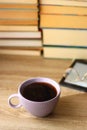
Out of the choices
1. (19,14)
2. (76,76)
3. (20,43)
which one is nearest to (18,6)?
(19,14)

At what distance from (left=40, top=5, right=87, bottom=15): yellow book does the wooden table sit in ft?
0.51

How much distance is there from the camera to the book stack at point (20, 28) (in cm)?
83

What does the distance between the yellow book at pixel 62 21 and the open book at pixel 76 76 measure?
0.12m

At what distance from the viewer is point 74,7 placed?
81 centimetres

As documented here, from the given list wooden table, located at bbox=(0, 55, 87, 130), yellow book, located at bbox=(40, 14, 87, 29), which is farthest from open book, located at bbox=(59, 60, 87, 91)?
yellow book, located at bbox=(40, 14, 87, 29)

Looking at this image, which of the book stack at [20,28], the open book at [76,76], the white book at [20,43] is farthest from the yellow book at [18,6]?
the open book at [76,76]

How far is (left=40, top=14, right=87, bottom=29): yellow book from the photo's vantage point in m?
0.83

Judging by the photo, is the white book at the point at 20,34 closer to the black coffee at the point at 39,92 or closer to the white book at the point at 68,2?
the white book at the point at 68,2

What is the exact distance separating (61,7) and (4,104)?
33cm

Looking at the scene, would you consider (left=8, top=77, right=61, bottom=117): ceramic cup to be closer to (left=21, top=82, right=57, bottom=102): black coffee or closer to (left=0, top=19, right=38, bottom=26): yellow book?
(left=21, top=82, right=57, bottom=102): black coffee

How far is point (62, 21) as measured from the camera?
84cm

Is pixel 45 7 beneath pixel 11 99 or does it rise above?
above

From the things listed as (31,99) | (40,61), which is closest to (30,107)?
(31,99)

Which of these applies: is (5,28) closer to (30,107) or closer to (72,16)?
(72,16)
